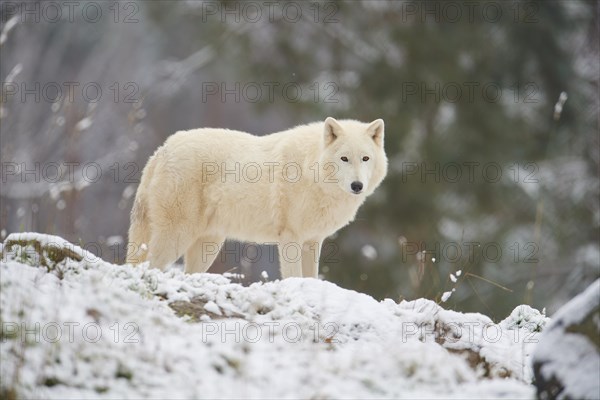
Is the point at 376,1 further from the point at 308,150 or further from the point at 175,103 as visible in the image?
the point at 308,150

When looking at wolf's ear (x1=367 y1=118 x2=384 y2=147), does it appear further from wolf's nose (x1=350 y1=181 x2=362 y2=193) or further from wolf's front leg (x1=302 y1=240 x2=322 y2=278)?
wolf's front leg (x1=302 y1=240 x2=322 y2=278)

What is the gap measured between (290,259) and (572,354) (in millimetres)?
3414

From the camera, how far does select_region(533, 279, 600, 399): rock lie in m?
3.42

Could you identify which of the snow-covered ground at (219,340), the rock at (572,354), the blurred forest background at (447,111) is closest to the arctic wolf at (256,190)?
the snow-covered ground at (219,340)

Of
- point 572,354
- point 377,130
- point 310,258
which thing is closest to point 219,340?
point 572,354

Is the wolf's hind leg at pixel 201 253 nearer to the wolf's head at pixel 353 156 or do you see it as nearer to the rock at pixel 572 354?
the wolf's head at pixel 353 156

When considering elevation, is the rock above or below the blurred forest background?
below

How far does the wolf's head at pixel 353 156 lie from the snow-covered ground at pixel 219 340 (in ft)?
6.28

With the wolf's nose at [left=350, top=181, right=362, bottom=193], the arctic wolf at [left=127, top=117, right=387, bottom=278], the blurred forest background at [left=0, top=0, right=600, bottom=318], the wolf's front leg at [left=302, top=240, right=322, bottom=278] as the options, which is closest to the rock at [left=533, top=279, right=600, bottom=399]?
the wolf's nose at [left=350, top=181, right=362, bottom=193]

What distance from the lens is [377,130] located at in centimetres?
716

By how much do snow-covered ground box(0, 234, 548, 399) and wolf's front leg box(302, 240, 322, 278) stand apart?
6.46ft

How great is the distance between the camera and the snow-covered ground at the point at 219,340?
3.52 meters

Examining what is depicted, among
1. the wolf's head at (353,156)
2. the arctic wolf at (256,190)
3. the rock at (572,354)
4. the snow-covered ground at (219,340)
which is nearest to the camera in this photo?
the rock at (572,354)

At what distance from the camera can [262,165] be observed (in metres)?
7.07
